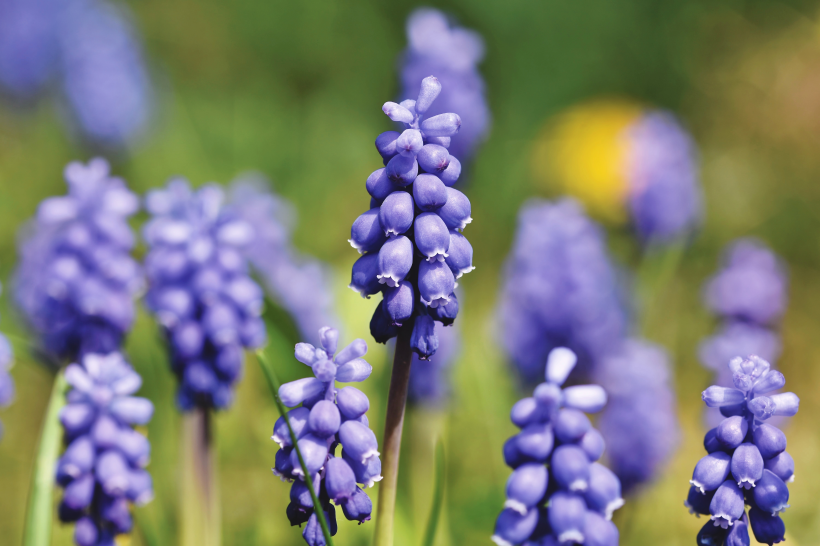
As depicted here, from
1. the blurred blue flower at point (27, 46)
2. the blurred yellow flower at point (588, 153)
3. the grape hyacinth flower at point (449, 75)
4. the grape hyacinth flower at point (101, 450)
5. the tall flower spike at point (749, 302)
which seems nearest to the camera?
the grape hyacinth flower at point (101, 450)

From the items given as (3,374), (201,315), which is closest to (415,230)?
(201,315)

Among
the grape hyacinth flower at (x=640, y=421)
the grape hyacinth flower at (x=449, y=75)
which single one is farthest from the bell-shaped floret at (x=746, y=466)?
the grape hyacinth flower at (x=449, y=75)

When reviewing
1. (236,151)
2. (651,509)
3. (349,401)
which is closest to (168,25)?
(236,151)

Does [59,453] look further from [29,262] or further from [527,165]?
[527,165]

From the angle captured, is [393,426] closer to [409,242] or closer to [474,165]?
[409,242]

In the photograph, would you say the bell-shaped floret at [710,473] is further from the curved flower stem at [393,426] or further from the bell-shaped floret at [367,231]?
the bell-shaped floret at [367,231]

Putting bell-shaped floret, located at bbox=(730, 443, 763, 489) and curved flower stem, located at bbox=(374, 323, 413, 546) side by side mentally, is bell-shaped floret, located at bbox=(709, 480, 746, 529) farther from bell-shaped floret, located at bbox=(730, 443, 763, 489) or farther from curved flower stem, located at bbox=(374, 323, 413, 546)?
curved flower stem, located at bbox=(374, 323, 413, 546)
